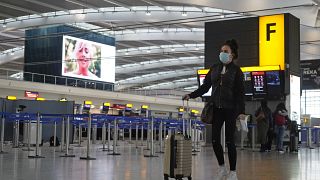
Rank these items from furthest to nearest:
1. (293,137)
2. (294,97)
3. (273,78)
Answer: (294,97) < (273,78) < (293,137)

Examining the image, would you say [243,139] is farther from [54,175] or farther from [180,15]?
[180,15]

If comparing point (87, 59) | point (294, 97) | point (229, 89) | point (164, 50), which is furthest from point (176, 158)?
point (164, 50)

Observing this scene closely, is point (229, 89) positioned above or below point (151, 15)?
below

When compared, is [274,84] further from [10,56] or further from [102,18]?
[10,56]

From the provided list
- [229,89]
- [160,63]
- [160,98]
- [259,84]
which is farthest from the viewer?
[160,63]

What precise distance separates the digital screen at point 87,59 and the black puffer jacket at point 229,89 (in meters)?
27.7

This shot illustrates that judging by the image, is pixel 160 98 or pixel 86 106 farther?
pixel 160 98

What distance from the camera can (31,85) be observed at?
2792cm

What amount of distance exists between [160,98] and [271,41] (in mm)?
26158

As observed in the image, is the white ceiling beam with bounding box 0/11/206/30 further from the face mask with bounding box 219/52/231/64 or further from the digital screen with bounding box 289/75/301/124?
the face mask with bounding box 219/52/231/64

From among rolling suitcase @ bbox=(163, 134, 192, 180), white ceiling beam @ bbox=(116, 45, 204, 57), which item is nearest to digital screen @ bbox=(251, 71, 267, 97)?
rolling suitcase @ bbox=(163, 134, 192, 180)

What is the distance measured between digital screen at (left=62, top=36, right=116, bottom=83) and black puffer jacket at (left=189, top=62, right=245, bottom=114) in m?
27.7

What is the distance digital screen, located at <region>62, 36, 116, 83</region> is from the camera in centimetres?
3191

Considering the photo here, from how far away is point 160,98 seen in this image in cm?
4034
